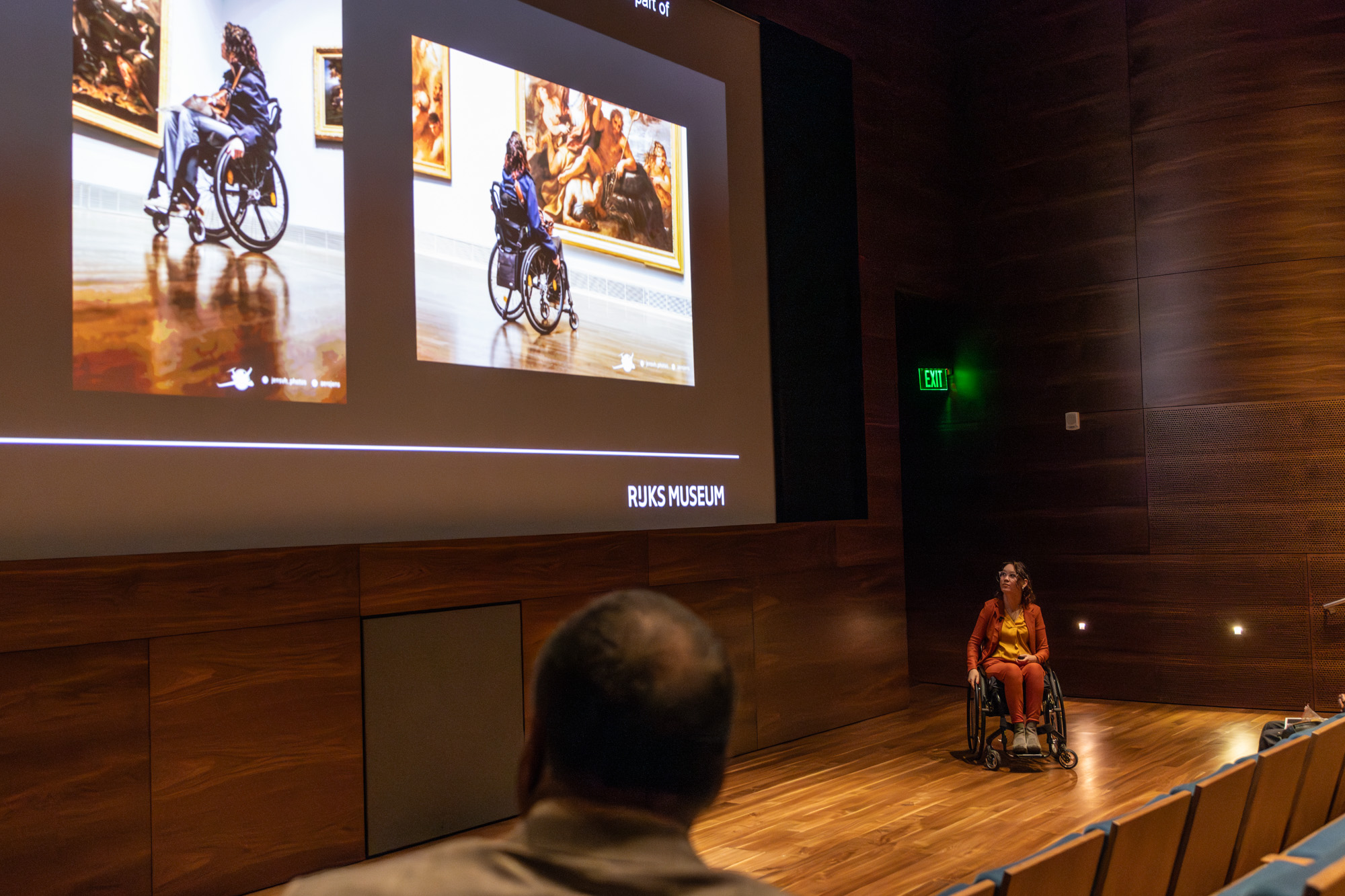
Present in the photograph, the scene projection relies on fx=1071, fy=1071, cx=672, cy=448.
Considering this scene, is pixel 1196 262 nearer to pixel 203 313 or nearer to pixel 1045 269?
pixel 1045 269

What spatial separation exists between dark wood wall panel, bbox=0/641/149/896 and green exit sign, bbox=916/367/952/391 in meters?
5.79

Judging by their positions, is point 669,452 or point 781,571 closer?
point 669,452

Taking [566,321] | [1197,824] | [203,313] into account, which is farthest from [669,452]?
[1197,824]

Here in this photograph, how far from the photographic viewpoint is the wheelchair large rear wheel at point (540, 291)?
15.2 ft

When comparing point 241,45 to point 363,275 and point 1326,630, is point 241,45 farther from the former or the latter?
point 1326,630

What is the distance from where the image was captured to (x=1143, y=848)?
2217 mm

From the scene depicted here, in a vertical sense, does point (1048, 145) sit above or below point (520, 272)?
above

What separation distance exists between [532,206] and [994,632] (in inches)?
122

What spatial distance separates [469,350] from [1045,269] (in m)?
4.62

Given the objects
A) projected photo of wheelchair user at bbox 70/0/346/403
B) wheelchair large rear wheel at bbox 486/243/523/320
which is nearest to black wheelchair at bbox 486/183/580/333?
wheelchair large rear wheel at bbox 486/243/523/320

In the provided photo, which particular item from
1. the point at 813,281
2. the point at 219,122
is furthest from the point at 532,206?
the point at 813,281

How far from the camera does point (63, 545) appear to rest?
3414 mm

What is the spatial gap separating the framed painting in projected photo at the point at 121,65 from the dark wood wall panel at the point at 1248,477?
599cm

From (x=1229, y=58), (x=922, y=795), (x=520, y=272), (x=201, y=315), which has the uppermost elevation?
(x=1229, y=58)
